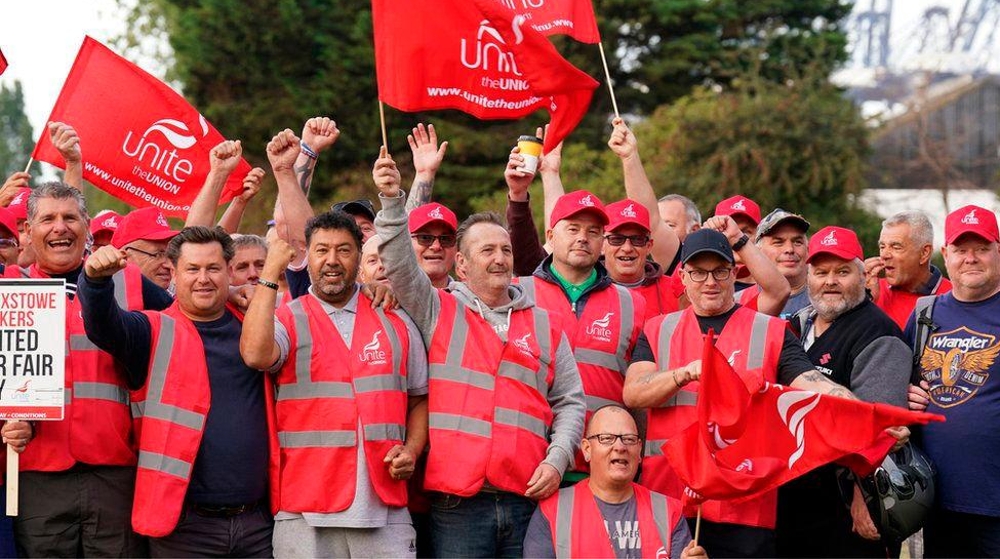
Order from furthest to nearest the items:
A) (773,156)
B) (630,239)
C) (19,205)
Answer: (773,156)
(19,205)
(630,239)

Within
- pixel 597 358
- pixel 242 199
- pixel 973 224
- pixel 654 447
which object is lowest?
pixel 654 447

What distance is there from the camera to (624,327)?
8.30m

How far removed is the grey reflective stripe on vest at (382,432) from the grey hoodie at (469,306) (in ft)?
1.81

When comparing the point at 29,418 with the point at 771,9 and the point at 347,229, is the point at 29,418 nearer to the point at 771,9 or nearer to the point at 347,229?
the point at 347,229

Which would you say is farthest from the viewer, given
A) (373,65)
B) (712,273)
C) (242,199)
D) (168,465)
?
(373,65)

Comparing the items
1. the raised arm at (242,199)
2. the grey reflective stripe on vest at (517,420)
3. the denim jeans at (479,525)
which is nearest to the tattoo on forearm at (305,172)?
the raised arm at (242,199)

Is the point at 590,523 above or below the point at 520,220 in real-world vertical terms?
below

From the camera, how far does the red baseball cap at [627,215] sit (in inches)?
344

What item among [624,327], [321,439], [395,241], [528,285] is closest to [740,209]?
[624,327]

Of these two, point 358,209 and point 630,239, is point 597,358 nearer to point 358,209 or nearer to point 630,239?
point 630,239

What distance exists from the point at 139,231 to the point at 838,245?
4.35 m

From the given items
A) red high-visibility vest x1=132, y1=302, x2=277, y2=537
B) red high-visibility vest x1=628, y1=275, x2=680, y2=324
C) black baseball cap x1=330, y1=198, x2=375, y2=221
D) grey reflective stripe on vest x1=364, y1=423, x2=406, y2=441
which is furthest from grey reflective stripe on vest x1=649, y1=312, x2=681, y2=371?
black baseball cap x1=330, y1=198, x2=375, y2=221

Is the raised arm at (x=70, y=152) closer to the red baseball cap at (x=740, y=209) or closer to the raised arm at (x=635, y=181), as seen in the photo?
the raised arm at (x=635, y=181)

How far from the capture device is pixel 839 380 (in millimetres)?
7984
